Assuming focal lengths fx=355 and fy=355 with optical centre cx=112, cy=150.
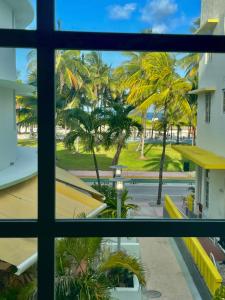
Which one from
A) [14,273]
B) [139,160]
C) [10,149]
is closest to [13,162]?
[10,149]

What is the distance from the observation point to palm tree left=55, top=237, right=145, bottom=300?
9.84 feet

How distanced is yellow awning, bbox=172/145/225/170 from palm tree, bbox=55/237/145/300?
1183 millimetres

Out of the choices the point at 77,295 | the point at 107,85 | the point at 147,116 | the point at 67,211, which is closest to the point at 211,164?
the point at 147,116

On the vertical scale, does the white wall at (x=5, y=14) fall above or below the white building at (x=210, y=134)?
above

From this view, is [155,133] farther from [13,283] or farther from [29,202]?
[13,283]

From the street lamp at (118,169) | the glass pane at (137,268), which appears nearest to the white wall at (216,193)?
the glass pane at (137,268)

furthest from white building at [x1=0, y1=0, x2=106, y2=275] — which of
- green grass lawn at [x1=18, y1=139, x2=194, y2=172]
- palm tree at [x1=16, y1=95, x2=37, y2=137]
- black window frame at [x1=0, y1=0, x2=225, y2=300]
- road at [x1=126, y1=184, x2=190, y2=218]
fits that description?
black window frame at [x1=0, y1=0, x2=225, y2=300]

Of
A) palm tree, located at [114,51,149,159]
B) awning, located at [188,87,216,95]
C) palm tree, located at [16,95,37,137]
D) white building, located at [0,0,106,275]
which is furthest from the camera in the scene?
awning, located at [188,87,216,95]

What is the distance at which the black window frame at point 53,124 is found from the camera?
1.11m

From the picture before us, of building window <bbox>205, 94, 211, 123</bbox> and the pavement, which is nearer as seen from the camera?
the pavement

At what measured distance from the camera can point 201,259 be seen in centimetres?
481

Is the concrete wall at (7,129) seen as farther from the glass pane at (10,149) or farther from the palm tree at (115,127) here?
the palm tree at (115,127)

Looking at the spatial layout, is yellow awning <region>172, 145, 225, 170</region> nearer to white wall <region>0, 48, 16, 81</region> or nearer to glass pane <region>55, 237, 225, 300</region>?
glass pane <region>55, 237, 225, 300</region>

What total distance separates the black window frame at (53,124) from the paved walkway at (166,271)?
2946 millimetres
